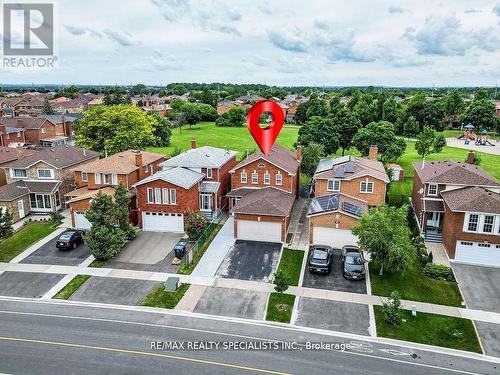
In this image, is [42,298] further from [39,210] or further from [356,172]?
[356,172]

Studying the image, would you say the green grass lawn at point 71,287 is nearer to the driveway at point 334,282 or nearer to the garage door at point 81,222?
the garage door at point 81,222

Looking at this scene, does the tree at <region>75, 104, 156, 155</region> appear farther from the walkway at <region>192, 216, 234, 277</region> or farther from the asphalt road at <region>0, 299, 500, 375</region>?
the asphalt road at <region>0, 299, 500, 375</region>

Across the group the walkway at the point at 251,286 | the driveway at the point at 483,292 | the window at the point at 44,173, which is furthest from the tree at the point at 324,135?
the walkway at the point at 251,286

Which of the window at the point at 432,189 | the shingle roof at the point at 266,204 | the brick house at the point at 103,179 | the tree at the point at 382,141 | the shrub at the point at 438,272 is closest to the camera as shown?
the shrub at the point at 438,272

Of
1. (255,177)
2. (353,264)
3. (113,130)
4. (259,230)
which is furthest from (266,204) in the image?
(113,130)

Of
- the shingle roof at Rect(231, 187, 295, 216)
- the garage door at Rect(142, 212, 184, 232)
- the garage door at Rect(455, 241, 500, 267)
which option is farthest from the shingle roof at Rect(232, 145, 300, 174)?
the garage door at Rect(455, 241, 500, 267)

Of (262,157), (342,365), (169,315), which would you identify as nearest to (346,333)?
(342,365)
